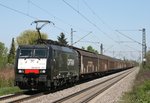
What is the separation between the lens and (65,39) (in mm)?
104625

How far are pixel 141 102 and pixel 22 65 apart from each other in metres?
9.16

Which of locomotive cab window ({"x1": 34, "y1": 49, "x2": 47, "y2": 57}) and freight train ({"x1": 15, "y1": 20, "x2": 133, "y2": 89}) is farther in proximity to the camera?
locomotive cab window ({"x1": 34, "y1": 49, "x2": 47, "y2": 57})

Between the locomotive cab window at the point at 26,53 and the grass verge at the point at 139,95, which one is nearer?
the grass verge at the point at 139,95

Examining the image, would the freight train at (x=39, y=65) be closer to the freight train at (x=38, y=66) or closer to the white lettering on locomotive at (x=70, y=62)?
the freight train at (x=38, y=66)

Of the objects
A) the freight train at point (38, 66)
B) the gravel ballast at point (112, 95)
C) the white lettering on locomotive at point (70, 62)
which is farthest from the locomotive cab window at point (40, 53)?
the white lettering on locomotive at point (70, 62)

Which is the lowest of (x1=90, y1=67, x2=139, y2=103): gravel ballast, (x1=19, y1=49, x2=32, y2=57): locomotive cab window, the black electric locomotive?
(x1=90, y1=67, x2=139, y2=103): gravel ballast

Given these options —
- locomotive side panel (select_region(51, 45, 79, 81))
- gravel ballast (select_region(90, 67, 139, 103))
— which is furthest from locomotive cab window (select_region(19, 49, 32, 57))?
gravel ballast (select_region(90, 67, 139, 103))

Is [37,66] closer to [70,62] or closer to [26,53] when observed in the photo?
[26,53]

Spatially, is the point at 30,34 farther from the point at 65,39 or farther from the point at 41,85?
the point at 41,85

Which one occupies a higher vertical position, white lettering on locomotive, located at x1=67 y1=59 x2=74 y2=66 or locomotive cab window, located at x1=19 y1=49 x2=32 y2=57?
locomotive cab window, located at x1=19 y1=49 x2=32 y2=57

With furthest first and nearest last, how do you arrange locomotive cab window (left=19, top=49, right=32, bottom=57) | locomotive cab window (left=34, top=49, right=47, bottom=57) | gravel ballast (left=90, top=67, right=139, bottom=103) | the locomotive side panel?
the locomotive side panel
locomotive cab window (left=19, top=49, right=32, bottom=57)
locomotive cab window (left=34, top=49, right=47, bottom=57)
gravel ballast (left=90, top=67, right=139, bottom=103)

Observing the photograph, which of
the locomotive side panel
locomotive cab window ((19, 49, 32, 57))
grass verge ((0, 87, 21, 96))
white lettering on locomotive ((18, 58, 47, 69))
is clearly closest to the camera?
grass verge ((0, 87, 21, 96))

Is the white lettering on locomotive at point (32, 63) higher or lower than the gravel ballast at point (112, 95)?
higher

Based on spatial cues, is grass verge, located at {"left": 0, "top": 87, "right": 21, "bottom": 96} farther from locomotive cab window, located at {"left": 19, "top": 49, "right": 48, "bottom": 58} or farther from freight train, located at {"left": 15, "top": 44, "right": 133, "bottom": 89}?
locomotive cab window, located at {"left": 19, "top": 49, "right": 48, "bottom": 58}
